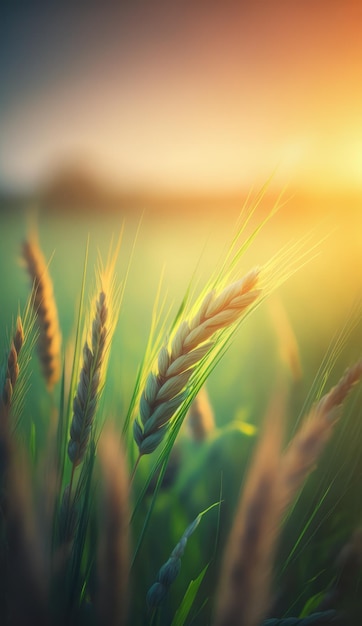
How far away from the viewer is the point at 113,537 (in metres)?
1.08

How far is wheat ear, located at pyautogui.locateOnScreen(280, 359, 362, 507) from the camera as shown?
1096mm

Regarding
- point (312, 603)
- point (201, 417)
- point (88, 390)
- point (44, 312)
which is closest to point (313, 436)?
point (201, 417)

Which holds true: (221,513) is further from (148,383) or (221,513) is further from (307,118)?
(307,118)

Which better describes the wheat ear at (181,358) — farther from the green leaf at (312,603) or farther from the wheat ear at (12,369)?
the green leaf at (312,603)

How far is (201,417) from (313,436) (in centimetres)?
23

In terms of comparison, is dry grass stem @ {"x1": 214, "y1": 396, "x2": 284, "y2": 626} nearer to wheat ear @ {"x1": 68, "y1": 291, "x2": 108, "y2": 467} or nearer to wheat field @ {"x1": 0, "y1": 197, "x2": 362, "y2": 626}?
wheat field @ {"x1": 0, "y1": 197, "x2": 362, "y2": 626}

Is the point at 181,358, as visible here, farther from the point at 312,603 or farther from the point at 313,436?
the point at 312,603

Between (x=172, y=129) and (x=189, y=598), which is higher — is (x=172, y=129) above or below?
above

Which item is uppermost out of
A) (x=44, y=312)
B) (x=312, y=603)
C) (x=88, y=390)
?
(x=44, y=312)

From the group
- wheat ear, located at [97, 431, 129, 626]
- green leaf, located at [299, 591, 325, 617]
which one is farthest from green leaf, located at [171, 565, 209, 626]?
green leaf, located at [299, 591, 325, 617]

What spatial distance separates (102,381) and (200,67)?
2.17 ft

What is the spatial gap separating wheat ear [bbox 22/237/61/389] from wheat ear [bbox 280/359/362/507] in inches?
19.6

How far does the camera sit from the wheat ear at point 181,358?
1052 mm

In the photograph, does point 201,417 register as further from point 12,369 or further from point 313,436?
point 12,369
